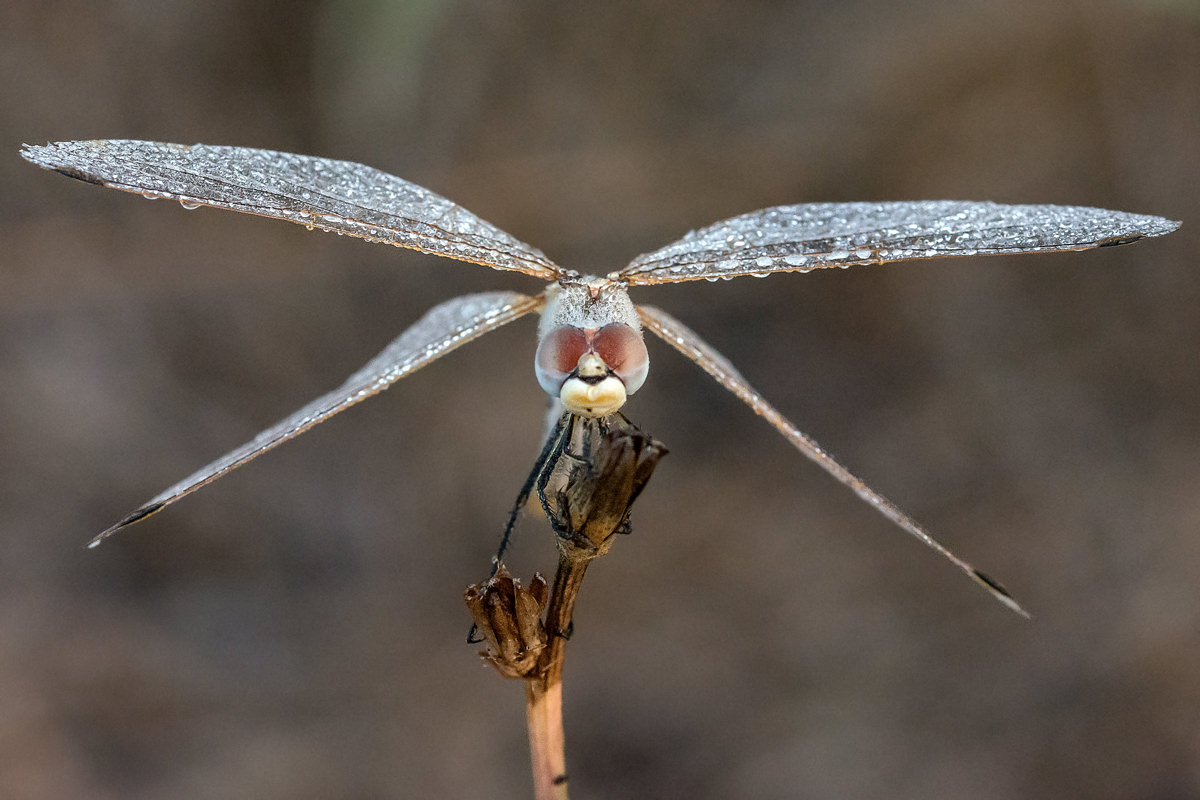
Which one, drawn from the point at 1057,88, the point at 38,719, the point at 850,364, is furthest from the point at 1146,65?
the point at 38,719

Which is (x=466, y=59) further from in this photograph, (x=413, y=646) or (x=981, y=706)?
(x=981, y=706)

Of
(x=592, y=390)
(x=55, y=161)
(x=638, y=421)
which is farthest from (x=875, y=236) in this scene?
(x=638, y=421)

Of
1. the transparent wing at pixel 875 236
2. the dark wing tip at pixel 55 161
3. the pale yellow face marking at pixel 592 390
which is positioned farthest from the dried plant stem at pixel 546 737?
the dark wing tip at pixel 55 161

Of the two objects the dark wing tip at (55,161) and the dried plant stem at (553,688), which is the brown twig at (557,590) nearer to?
the dried plant stem at (553,688)

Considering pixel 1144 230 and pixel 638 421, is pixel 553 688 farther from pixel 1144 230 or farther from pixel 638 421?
pixel 638 421

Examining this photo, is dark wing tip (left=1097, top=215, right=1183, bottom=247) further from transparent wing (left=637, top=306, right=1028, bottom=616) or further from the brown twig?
the brown twig

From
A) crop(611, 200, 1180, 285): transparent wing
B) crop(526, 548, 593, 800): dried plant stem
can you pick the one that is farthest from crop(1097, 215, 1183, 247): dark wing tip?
crop(526, 548, 593, 800): dried plant stem

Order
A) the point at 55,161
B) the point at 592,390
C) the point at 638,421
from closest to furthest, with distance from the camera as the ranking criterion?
the point at 55,161
the point at 592,390
the point at 638,421
